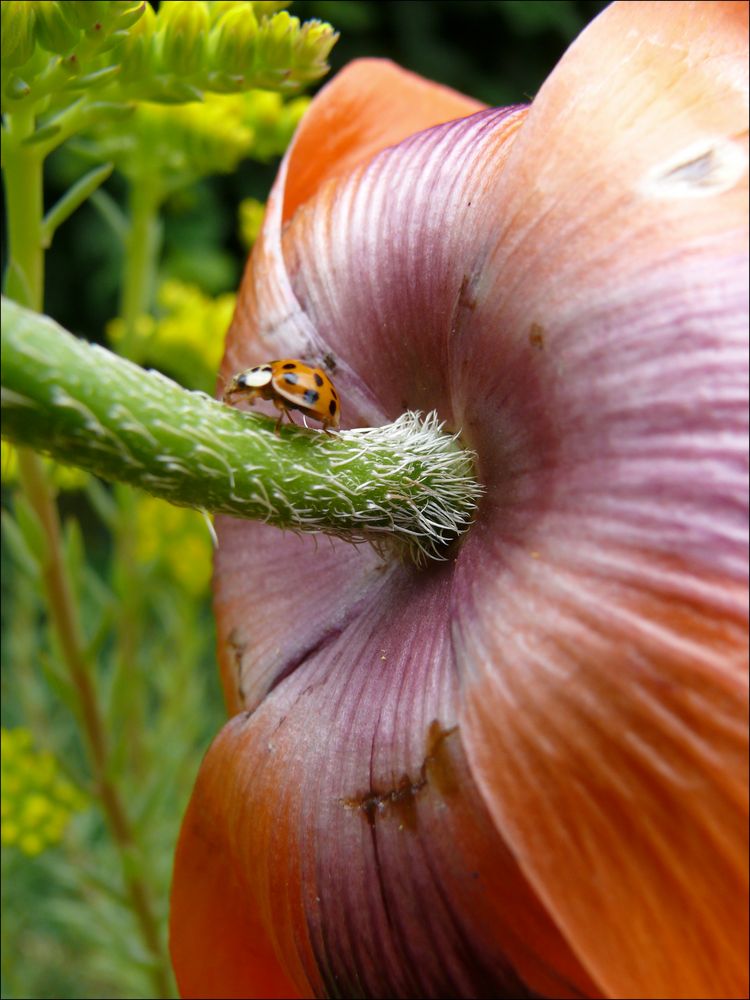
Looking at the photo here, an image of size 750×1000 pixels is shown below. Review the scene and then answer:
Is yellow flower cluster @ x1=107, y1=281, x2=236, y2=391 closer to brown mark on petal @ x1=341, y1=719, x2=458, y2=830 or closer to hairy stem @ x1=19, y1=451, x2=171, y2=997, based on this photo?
hairy stem @ x1=19, y1=451, x2=171, y2=997

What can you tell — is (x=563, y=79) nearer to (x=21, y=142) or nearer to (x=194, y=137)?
(x=21, y=142)

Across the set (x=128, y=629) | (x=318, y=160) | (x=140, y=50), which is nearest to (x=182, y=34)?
(x=140, y=50)

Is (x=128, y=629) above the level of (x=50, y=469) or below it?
below

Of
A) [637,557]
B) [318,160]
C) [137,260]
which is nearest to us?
[637,557]

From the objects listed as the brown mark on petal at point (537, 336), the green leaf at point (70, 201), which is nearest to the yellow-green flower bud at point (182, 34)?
the green leaf at point (70, 201)

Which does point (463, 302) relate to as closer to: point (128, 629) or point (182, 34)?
point (182, 34)

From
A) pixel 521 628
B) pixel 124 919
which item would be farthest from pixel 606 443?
pixel 124 919

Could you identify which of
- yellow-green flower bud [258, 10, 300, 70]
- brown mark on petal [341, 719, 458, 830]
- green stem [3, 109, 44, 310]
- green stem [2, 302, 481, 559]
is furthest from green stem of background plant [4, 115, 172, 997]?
brown mark on petal [341, 719, 458, 830]
